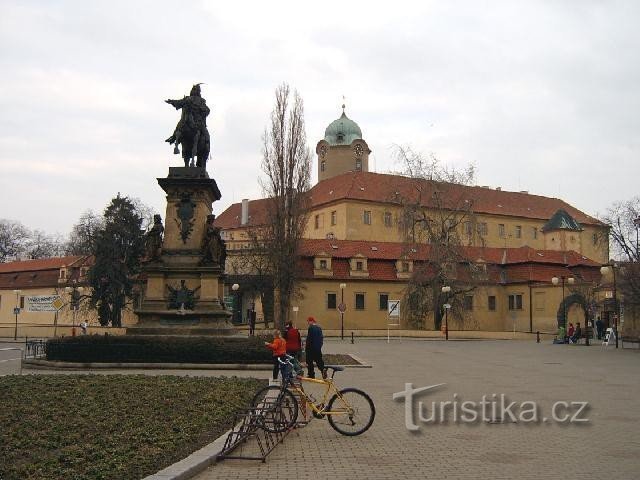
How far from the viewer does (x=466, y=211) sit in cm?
5609

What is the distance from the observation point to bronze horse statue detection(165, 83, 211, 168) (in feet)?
85.5

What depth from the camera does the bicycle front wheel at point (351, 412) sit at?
36.2ft

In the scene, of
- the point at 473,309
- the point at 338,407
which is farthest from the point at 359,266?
the point at 338,407

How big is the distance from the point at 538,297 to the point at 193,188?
4859 centimetres

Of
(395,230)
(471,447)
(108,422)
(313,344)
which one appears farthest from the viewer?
(395,230)

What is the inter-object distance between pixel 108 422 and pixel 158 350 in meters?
11.4

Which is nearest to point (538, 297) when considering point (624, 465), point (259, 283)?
point (259, 283)

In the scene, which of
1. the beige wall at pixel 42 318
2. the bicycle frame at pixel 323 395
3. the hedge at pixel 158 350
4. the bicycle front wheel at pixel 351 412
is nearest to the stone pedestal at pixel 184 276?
the hedge at pixel 158 350

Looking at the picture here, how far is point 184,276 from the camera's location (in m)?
24.5

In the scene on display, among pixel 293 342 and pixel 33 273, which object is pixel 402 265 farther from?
pixel 293 342

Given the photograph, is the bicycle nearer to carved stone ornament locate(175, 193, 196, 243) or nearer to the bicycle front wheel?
the bicycle front wheel

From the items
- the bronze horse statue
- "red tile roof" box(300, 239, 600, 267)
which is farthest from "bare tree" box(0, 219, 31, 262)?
the bronze horse statue

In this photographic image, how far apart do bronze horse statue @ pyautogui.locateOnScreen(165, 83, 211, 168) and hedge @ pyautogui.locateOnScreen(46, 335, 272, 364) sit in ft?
22.2

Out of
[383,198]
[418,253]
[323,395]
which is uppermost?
[383,198]
